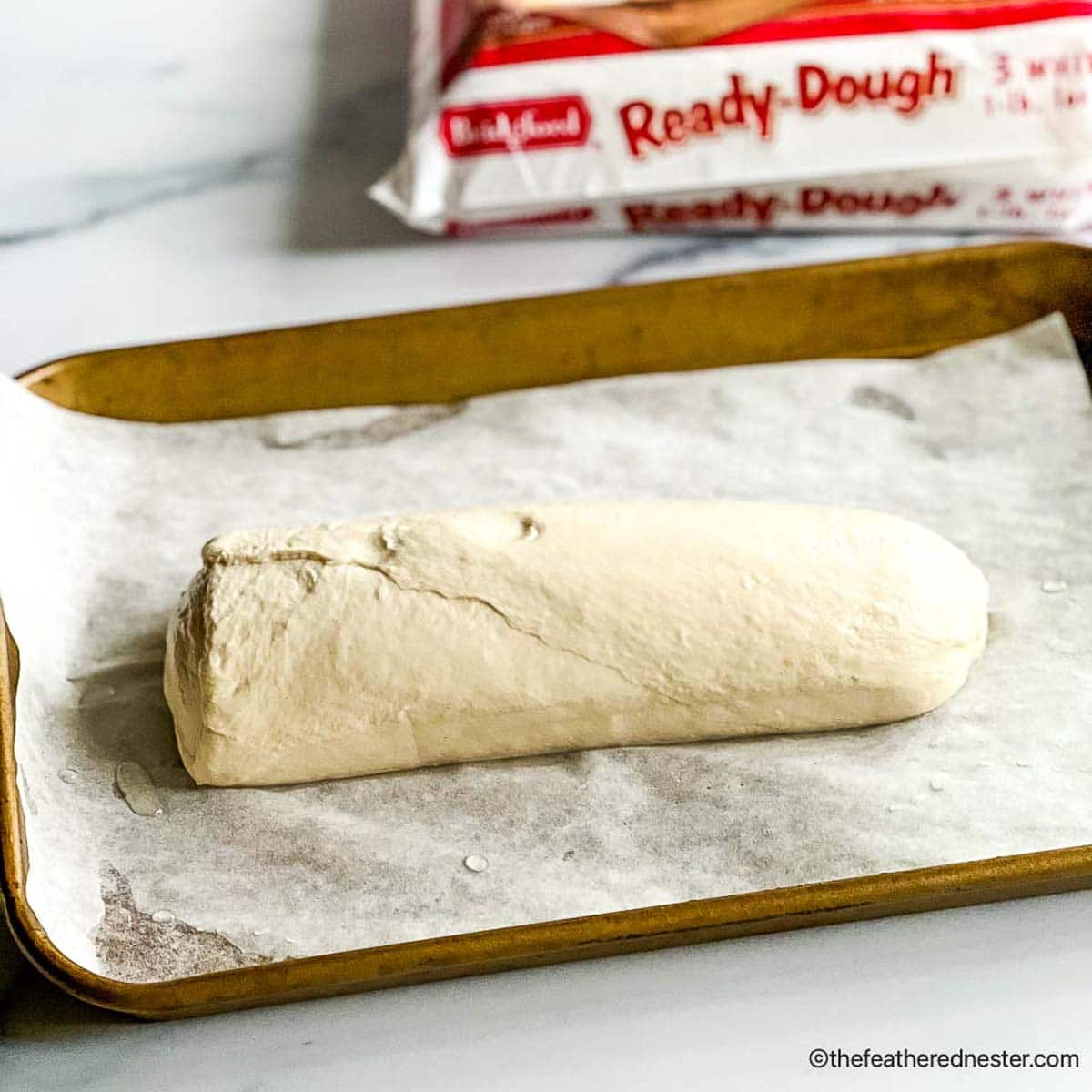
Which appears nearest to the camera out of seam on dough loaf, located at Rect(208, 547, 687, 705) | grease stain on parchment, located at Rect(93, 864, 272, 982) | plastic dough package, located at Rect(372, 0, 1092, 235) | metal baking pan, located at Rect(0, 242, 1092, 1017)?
grease stain on parchment, located at Rect(93, 864, 272, 982)

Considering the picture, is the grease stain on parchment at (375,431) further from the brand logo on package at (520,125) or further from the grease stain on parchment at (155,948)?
the grease stain on parchment at (155,948)

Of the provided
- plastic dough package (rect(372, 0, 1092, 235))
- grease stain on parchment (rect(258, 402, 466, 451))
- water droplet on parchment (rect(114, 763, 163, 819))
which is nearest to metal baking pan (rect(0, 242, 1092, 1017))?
grease stain on parchment (rect(258, 402, 466, 451))

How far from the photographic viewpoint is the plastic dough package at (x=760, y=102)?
4.16 ft

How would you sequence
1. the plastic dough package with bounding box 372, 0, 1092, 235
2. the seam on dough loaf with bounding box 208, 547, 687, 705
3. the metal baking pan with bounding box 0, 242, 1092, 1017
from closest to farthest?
the seam on dough loaf with bounding box 208, 547, 687, 705
the metal baking pan with bounding box 0, 242, 1092, 1017
the plastic dough package with bounding box 372, 0, 1092, 235

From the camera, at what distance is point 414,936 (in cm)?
82

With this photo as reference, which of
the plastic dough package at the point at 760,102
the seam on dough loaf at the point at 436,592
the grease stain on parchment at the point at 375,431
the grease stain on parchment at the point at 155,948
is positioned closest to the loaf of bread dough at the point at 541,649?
the seam on dough loaf at the point at 436,592

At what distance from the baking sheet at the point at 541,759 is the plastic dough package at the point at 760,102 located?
25 cm

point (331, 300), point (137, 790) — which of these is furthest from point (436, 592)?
point (331, 300)

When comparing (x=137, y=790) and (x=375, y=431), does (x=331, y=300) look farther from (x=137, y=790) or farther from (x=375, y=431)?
(x=137, y=790)

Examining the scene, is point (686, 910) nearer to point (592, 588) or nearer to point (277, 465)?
point (592, 588)

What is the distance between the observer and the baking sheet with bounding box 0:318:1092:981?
0.84m

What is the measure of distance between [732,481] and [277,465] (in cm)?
38

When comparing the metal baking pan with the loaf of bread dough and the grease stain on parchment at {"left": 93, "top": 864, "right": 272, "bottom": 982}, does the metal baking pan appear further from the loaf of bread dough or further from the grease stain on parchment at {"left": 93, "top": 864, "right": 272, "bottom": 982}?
the grease stain on parchment at {"left": 93, "top": 864, "right": 272, "bottom": 982}

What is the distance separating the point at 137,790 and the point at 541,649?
29 cm
